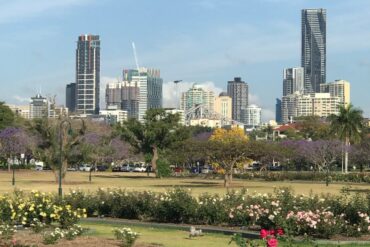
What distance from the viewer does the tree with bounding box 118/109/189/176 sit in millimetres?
95438

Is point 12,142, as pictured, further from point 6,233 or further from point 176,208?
point 6,233

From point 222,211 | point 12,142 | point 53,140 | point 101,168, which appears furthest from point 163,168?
point 222,211

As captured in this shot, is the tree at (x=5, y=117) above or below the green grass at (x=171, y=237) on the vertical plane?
above

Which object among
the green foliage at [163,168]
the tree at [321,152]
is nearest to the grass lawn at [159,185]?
the green foliage at [163,168]

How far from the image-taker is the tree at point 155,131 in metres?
95.4

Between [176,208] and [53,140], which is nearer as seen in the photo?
[176,208]

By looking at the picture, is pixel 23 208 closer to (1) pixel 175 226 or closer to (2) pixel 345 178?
(1) pixel 175 226

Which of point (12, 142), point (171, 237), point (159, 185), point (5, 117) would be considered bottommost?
point (159, 185)

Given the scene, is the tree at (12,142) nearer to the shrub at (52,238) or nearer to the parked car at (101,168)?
the parked car at (101,168)

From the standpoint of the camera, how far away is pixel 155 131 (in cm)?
9500

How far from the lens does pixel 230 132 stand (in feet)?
266

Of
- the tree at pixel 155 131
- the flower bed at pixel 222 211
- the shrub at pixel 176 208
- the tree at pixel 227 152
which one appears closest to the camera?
the flower bed at pixel 222 211

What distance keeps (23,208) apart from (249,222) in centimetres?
693

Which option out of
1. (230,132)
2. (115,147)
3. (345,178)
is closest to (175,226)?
(230,132)
